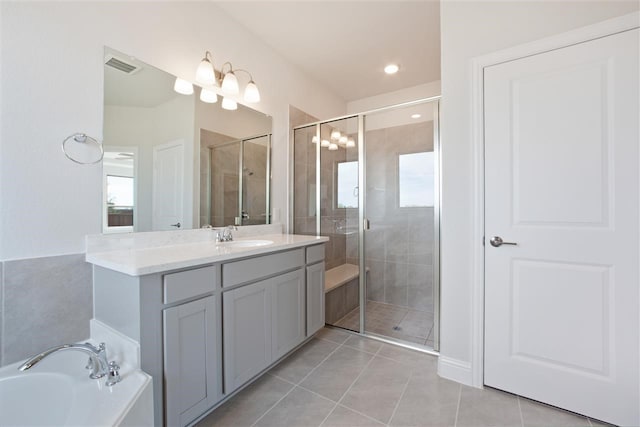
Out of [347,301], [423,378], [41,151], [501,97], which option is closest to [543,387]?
[423,378]

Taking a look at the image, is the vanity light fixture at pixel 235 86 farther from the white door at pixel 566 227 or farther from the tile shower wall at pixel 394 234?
the white door at pixel 566 227

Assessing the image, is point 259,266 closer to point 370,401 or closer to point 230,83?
point 370,401

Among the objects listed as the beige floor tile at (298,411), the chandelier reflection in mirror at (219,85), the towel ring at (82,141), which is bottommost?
the beige floor tile at (298,411)

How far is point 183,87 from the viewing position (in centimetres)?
183

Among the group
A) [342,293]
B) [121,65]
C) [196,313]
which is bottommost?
[342,293]

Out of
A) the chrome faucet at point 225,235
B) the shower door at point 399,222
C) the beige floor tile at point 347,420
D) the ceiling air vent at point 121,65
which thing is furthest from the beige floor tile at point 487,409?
the ceiling air vent at point 121,65

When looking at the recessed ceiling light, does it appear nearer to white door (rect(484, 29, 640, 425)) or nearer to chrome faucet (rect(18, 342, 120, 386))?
white door (rect(484, 29, 640, 425))

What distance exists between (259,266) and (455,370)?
1420 mm

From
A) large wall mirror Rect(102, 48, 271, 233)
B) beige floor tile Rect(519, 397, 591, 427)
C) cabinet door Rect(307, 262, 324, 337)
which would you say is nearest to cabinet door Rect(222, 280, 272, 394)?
cabinet door Rect(307, 262, 324, 337)

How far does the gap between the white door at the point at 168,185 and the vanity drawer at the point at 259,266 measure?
597mm

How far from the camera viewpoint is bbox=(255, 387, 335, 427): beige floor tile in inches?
55.5

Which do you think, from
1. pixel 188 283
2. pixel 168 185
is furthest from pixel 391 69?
pixel 188 283

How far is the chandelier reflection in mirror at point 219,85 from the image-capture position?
1.84 meters

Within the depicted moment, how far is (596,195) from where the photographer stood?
1.41 metres
